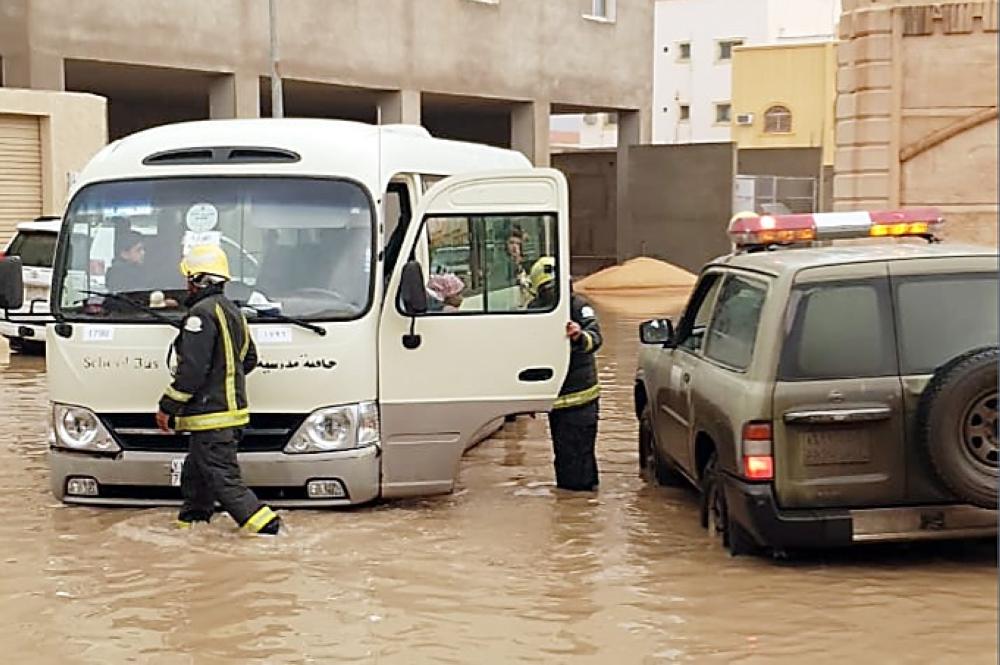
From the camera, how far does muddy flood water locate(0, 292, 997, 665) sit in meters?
6.36

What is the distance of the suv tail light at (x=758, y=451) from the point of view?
703cm

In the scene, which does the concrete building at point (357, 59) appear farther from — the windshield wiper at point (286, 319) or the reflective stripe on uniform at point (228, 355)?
the reflective stripe on uniform at point (228, 355)

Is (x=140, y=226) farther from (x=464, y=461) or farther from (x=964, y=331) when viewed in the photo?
(x=964, y=331)

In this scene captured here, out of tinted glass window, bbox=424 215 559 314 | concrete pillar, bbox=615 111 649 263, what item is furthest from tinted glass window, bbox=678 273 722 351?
concrete pillar, bbox=615 111 649 263

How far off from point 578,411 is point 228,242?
8.46ft

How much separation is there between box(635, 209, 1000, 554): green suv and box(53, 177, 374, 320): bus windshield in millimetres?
2624

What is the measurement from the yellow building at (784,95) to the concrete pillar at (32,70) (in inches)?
1372

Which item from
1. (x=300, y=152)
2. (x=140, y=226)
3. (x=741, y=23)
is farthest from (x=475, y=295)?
(x=741, y=23)

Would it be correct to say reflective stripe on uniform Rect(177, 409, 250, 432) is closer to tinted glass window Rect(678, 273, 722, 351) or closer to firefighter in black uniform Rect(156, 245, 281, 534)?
firefighter in black uniform Rect(156, 245, 281, 534)

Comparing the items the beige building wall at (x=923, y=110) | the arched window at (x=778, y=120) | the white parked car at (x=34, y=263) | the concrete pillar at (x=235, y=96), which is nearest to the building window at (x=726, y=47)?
the arched window at (x=778, y=120)

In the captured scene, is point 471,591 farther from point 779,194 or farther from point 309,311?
point 779,194

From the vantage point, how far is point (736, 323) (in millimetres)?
7891

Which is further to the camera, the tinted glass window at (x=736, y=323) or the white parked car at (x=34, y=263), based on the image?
the white parked car at (x=34, y=263)

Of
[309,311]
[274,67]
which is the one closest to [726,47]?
[274,67]
